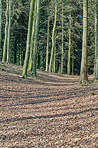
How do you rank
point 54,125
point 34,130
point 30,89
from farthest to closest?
1. point 30,89
2. point 54,125
3. point 34,130

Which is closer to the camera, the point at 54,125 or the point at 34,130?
the point at 34,130

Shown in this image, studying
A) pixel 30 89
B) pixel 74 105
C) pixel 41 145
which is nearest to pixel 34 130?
pixel 41 145

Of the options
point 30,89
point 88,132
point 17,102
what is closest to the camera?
point 88,132

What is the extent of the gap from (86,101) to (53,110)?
5.29 feet

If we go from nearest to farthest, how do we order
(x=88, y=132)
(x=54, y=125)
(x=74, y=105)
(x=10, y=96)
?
(x=88, y=132) < (x=54, y=125) < (x=74, y=105) < (x=10, y=96)

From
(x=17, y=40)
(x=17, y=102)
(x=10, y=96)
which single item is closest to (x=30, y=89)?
(x=10, y=96)

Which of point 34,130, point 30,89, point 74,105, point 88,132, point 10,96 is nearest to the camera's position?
point 88,132

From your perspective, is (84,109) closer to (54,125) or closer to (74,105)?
(74,105)

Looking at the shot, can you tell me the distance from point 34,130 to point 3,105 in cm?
347

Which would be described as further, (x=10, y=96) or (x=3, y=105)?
(x=10, y=96)

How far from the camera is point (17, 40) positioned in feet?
133

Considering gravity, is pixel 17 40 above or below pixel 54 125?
above

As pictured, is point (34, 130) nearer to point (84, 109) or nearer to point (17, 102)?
point (84, 109)

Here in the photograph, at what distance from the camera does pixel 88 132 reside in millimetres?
5215
